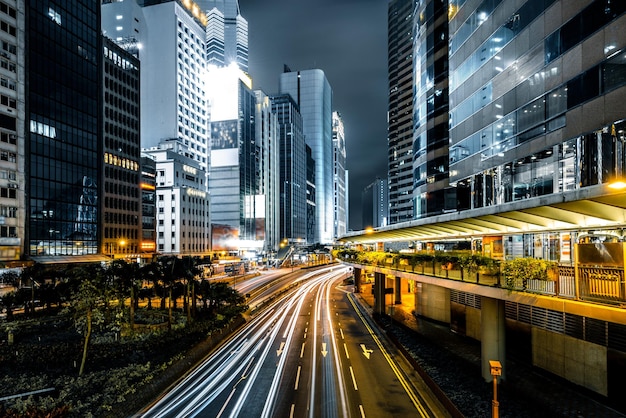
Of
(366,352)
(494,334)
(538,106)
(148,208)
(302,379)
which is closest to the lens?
(494,334)

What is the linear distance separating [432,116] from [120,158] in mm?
81814

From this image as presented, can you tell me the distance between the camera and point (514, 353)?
84.7ft

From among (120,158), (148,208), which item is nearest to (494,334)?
(120,158)

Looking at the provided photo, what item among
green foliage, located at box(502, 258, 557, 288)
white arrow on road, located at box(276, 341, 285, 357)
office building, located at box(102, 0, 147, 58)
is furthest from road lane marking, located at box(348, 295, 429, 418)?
office building, located at box(102, 0, 147, 58)

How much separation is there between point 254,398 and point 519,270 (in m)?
14.8

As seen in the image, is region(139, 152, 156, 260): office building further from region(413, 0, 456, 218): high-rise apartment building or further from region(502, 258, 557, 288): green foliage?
region(502, 258, 557, 288): green foliage

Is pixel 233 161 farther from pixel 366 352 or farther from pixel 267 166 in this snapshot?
pixel 366 352

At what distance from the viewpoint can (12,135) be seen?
2749 inches

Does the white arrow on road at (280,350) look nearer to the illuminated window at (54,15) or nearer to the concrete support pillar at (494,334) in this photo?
the concrete support pillar at (494,334)

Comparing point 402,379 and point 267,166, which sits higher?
point 267,166

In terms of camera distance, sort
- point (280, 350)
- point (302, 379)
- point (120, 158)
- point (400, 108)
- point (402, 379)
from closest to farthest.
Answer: point (402, 379) < point (302, 379) < point (280, 350) < point (120, 158) < point (400, 108)

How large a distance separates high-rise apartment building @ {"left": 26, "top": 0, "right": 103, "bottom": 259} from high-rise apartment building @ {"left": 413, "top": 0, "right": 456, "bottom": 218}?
68954 mm

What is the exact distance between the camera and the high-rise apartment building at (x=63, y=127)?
7425 centimetres

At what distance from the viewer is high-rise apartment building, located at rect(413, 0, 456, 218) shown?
48938mm
